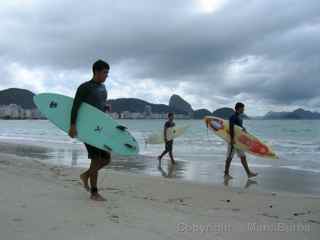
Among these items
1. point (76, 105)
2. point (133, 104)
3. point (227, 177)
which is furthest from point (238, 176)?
point (133, 104)

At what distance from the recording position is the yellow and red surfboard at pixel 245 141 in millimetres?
9055

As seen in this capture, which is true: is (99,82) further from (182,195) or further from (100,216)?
(182,195)

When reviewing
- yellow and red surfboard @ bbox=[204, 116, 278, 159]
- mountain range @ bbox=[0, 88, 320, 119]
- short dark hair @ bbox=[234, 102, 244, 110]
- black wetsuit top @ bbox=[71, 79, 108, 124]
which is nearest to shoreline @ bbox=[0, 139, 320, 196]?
yellow and red surfboard @ bbox=[204, 116, 278, 159]

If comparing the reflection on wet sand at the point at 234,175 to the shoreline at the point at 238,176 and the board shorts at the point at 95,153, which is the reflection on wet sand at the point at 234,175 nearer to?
the shoreline at the point at 238,176

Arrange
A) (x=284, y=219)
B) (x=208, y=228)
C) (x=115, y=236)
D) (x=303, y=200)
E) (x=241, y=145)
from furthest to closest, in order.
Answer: (x=241, y=145), (x=303, y=200), (x=284, y=219), (x=208, y=228), (x=115, y=236)

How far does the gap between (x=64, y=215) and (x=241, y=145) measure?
6067 millimetres

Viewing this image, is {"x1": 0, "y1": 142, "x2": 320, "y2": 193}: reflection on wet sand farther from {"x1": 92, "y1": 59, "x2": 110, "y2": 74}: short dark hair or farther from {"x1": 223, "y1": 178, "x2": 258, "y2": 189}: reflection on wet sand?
{"x1": 92, "y1": 59, "x2": 110, "y2": 74}: short dark hair

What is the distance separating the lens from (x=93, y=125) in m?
4.98

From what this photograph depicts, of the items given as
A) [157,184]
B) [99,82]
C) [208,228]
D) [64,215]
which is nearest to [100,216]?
[64,215]

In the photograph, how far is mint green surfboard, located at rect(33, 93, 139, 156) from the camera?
4.84 meters

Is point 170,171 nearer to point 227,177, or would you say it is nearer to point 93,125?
point 227,177

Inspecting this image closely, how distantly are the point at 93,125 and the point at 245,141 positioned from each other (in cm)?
509

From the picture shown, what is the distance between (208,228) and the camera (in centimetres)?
358

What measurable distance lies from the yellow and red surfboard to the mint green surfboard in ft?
14.2
